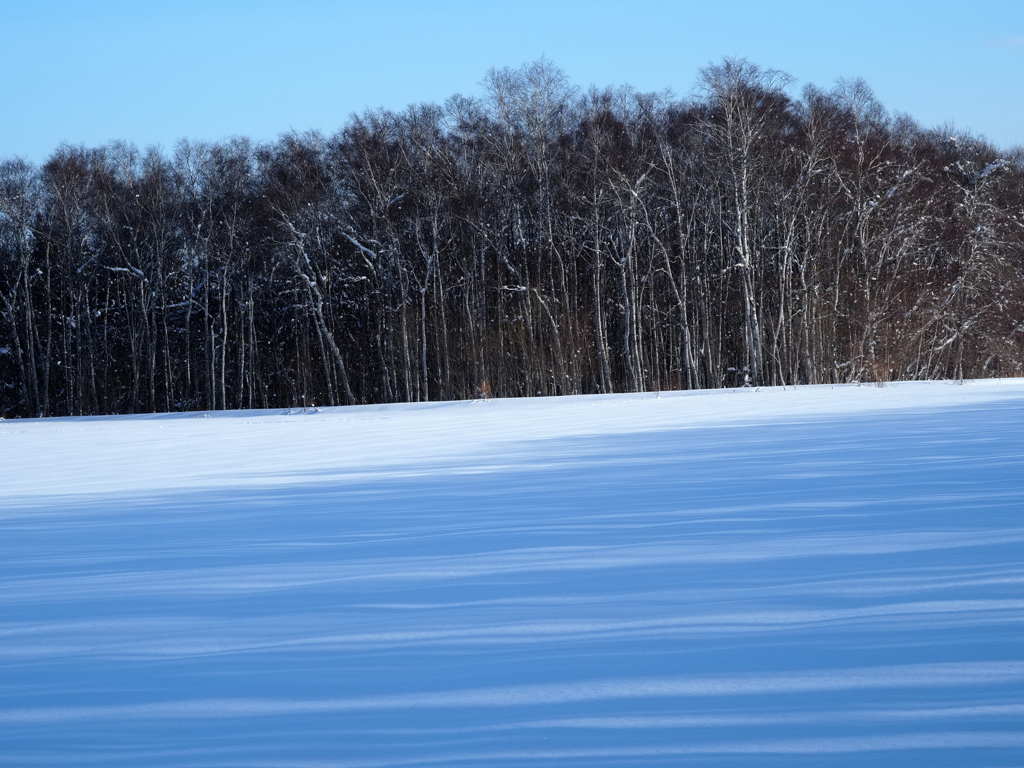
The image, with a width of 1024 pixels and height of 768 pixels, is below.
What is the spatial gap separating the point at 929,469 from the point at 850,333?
74.1 ft

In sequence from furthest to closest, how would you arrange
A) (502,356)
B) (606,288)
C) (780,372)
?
(606,288)
(502,356)
(780,372)

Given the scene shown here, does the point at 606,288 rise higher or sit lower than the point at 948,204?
lower

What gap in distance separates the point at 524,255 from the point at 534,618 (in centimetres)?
2536

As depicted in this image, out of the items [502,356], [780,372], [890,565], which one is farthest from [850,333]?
[890,565]

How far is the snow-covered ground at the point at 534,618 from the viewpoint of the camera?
89.0 inches

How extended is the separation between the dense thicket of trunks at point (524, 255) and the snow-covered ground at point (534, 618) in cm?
1989

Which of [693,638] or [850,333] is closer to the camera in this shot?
[693,638]

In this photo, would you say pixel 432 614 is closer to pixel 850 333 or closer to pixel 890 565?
pixel 890 565

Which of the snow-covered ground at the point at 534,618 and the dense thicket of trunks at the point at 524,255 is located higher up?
the dense thicket of trunks at the point at 524,255

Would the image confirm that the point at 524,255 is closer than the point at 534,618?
No

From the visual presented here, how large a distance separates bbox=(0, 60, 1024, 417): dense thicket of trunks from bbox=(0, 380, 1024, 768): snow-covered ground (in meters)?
19.9

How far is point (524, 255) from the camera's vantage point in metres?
28.1

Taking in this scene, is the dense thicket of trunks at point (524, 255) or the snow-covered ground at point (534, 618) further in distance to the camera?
the dense thicket of trunks at point (524, 255)

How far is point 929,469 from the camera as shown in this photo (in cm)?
614
